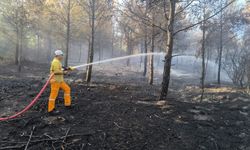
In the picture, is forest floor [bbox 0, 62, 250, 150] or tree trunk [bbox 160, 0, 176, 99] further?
tree trunk [bbox 160, 0, 176, 99]

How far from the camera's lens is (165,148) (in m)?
5.15

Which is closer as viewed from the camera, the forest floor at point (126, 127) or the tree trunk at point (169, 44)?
the forest floor at point (126, 127)

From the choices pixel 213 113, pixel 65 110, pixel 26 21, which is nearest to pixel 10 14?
pixel 26 21

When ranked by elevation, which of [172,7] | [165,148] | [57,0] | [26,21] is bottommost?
[165,148]

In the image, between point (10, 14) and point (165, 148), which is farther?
point (10, 14)

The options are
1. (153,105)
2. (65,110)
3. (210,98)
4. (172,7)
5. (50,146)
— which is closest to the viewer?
(50,146)

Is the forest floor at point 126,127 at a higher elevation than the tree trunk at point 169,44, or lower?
lower

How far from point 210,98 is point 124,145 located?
410 inches

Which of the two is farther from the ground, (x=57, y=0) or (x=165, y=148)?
(x=57, y=0)

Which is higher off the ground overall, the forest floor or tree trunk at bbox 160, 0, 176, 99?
tree trunk at bbox 160, 0, 176, 99

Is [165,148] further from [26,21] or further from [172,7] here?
[26,21]

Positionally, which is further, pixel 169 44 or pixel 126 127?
pixel 169 44

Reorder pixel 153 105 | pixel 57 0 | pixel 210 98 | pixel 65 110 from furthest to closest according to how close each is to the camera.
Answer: pixel 57 0
pixel 210 98
pixel 153 105
pixel 65 110

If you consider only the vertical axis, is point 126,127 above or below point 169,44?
below
